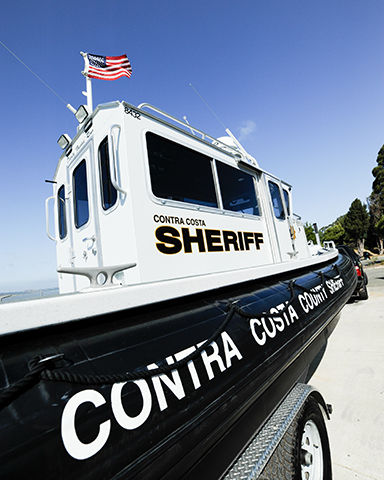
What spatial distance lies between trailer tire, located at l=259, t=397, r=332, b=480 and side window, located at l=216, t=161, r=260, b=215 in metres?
2.18

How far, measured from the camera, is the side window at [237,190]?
10.7 ft

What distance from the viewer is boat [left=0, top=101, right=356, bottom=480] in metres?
0.76

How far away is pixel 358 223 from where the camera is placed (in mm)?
38000

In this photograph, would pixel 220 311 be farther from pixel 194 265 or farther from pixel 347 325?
pixel 347 325

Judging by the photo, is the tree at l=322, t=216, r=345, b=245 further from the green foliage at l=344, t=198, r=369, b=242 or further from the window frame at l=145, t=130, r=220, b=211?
the window frame at l=145, t=130, r=220, b=211

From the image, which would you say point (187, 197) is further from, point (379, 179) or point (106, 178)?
point (379, 179)

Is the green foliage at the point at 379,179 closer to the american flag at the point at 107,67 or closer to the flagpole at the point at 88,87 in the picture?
the american flag at the point at 107,67

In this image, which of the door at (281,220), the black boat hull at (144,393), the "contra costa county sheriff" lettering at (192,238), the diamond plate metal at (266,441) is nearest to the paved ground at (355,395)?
the diamond plate metal at (266,441)

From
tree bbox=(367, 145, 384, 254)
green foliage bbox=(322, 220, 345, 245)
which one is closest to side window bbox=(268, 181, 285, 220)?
tree bbox=(367, 145, 384, 254)

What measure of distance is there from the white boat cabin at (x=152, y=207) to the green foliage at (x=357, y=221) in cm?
4114

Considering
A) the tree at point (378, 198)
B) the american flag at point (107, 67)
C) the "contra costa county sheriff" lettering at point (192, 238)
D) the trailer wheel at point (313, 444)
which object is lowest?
the trailer wheel at point (313, 444)

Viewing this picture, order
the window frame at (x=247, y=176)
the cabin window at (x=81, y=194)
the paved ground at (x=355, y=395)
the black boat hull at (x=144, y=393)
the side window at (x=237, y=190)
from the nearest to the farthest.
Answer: the black boat hull at (x=144, y=393)
the paved ground at (x=355, y=395)
the cabin window at (x=81, y=194)
the window frame at (x=247, y=176)
the side window at (x=237, y=190)

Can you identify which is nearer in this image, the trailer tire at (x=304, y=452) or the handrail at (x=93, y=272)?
the handrail at (x=93, y=272)

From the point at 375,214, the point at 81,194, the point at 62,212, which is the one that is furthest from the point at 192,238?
the point at 375,214
